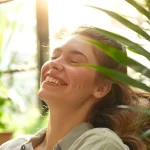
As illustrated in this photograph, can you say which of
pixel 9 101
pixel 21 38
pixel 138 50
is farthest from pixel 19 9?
pixel 138 50

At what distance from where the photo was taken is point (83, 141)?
4.80 ft

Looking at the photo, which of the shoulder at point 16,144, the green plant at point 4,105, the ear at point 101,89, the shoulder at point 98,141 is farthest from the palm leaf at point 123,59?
the green plant at point 4,105

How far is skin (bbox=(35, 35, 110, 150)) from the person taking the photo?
147cm

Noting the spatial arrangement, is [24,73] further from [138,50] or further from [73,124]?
[138,50]

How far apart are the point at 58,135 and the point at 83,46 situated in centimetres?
34

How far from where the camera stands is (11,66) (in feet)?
9.02

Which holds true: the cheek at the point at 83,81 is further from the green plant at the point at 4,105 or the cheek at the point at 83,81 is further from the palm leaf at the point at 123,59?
the green plant at the point at 4,105

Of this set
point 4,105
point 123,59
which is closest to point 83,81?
point 123,59

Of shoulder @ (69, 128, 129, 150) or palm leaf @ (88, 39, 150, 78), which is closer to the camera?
palm leaf @ (88, 39, 150, 78)

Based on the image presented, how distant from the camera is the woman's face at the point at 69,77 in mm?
1467

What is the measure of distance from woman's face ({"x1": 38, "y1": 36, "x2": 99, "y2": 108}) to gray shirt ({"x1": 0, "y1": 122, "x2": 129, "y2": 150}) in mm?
102

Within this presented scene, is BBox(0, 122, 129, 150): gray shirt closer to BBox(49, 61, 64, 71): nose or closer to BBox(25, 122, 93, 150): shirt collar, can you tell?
BBox(25, 122, 93, 150): shirt collar

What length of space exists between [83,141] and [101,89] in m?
0.21

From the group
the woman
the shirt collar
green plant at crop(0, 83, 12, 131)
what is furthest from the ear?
green plant at crop(0, 83, 12, 131)
